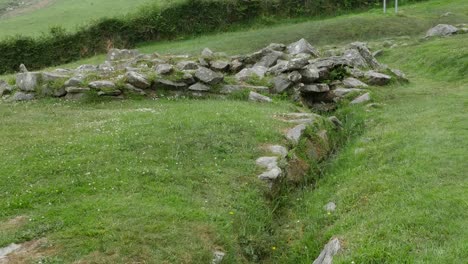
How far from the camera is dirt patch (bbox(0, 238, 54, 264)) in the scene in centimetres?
921

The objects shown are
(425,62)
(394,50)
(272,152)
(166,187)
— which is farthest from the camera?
(394,50)

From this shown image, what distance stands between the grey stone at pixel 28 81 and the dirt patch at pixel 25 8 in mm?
39651

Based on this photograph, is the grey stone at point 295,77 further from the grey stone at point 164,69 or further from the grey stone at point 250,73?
the grey stone at point 164,69

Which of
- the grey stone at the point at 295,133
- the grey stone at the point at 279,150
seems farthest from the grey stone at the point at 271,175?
the grey stone at the point at 295,133

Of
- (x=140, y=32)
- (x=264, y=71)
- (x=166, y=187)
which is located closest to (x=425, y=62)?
(x=264, y=71)

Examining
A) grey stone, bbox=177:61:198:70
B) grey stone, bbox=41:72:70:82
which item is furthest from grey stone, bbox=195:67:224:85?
grey stone, bbox=41:72:70:82

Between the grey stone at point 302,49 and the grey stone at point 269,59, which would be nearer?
the grey stone at point 269,59

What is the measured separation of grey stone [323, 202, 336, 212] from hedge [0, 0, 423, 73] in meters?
32.2

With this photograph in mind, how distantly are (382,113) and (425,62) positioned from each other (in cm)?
941

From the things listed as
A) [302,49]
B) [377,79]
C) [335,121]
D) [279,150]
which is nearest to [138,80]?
[335,121]

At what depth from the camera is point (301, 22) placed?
4297 cm

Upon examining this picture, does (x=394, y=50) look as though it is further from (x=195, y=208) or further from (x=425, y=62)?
(x=195, y=208)

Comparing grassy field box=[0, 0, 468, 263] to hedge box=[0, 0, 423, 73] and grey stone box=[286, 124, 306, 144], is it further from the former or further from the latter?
hedge box=[0, 0, 423, 73]

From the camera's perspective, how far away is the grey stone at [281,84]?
22.1m
